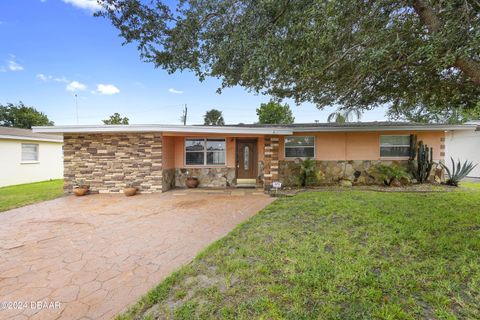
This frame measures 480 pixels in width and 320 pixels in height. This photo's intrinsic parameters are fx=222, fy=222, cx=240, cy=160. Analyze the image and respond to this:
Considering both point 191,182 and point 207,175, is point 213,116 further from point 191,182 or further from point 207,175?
point 191,182

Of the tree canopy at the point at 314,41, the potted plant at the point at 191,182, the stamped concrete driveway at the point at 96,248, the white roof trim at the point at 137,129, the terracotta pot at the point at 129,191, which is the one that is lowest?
the stamped concrete driveway at the point at 96,248

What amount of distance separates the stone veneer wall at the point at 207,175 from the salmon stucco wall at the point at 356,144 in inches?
170

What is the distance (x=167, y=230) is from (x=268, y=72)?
12.9 feet

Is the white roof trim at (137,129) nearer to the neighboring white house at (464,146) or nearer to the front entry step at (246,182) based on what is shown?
the front entry step at (246,182)

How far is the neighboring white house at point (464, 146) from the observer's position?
1225 cm

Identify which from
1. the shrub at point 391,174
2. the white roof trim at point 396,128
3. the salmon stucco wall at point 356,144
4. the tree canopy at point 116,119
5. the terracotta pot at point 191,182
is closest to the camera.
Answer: the white roof trim at point 396,128

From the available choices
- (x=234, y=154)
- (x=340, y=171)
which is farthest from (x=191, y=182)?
(x=340, y=171)

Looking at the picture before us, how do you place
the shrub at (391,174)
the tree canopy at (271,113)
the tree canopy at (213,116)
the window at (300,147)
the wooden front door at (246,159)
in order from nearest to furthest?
the shrub at (391,174)
the window at (300,147)
the wooden front door at (246,159)
the tree canopy at (271,113)
the tree canopy at (213,116)

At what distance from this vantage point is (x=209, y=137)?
10.2m

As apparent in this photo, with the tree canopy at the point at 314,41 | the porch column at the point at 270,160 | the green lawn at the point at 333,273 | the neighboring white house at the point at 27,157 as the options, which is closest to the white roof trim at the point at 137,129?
the porch column at the point at 270,160

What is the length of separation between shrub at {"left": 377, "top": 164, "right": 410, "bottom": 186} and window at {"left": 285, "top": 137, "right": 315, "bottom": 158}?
2.93 metres

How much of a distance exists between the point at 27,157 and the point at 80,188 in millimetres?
6651

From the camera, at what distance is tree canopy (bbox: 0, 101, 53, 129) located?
26.4m

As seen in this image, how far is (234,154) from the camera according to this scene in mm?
10312
